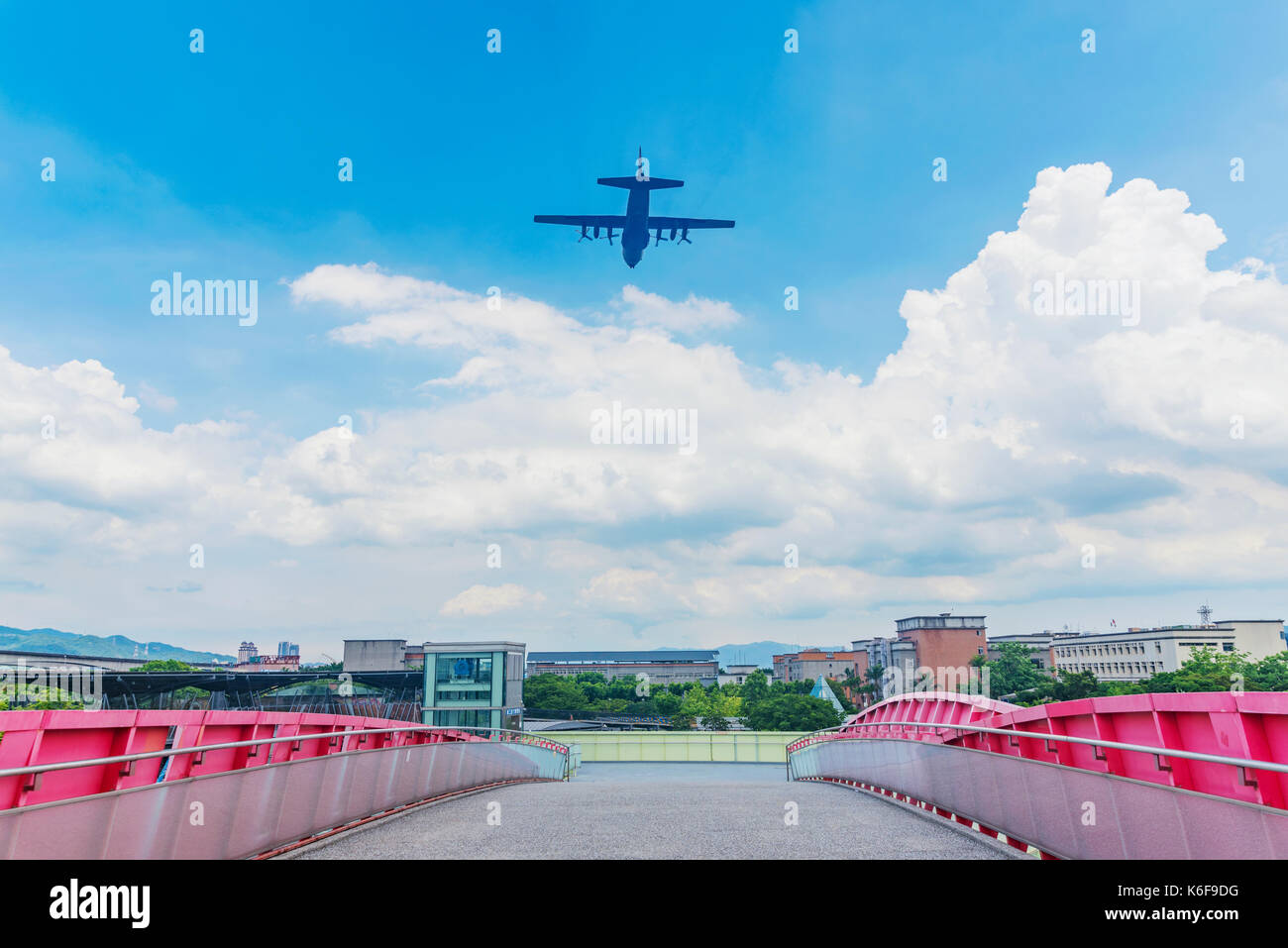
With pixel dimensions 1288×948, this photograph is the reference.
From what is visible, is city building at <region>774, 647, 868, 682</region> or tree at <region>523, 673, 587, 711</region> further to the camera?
city building at <region>774, 647, 868, 682</region>

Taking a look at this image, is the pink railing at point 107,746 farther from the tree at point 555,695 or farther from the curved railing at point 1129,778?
the tree at point 555,695

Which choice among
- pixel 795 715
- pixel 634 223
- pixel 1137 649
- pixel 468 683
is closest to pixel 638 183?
pixel 634 223

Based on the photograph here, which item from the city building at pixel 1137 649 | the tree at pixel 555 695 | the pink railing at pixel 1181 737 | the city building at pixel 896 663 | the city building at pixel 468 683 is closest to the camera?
the pink railing at pixel 1181 737

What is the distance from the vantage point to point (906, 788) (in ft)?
45.0

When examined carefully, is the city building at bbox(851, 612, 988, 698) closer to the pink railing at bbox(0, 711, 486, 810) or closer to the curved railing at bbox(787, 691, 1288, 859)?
the curved railing at bbox(787, 691, 1288, 859)

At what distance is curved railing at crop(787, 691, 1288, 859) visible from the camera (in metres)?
5.68

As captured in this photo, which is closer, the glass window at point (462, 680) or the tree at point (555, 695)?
the glass window at point (462, 680)

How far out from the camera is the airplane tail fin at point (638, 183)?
37.6m

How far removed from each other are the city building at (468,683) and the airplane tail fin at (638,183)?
58.3 m

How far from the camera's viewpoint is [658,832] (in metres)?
9.82

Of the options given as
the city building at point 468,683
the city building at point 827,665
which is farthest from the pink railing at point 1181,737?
the city building at point 827,665

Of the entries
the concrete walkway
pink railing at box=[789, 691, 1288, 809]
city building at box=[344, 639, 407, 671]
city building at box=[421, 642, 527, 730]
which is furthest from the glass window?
pink railing at box=[789, 691, 1288, 809]

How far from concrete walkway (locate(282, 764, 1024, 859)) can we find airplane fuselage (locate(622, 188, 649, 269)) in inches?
1180
